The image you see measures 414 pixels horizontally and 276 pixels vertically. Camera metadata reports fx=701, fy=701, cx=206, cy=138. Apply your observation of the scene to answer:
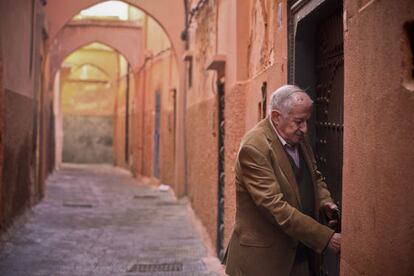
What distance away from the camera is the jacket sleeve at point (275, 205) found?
3057mm

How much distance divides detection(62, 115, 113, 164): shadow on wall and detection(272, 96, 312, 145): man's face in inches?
1124

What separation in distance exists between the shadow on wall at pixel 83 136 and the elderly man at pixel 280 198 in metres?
28.4

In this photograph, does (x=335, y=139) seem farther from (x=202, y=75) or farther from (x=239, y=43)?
(x=202, y=75)

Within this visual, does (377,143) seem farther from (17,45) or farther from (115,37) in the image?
(115,37)

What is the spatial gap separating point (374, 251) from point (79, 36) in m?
19.5

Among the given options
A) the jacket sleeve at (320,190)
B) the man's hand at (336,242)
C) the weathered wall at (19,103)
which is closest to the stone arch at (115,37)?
the weathered wall at (19,103)

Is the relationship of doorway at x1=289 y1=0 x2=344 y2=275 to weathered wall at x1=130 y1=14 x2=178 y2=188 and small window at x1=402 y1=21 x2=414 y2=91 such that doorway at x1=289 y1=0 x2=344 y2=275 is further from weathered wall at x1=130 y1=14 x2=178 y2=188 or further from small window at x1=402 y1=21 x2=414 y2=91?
weathered wall at x1=130 y1=14 x2=178 y2=188

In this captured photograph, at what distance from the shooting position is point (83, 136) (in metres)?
31.4

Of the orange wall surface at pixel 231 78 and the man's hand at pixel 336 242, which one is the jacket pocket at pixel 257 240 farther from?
the orange wall surface at pixel 231 78

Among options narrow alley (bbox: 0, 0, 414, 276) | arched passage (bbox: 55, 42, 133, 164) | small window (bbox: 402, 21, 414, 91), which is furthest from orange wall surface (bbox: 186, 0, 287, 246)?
arched passage (bbox: 55, 42, 133, 164)

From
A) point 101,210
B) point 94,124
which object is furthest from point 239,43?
point 94,124

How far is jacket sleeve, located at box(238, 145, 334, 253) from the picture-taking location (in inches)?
120

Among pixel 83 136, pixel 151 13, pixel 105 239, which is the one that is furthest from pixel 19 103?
pixel 83 136

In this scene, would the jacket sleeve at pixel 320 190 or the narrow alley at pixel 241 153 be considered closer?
the narrow alley at pixel 241 153
